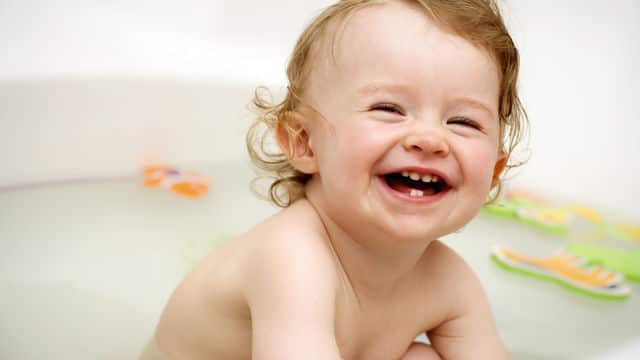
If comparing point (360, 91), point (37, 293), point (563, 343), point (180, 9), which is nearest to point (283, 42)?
point (180, 9)

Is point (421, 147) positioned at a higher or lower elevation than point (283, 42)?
higher

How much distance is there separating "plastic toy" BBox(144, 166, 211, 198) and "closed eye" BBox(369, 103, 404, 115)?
82 cm

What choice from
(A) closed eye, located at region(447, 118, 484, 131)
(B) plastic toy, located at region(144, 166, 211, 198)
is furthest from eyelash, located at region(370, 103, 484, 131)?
(B) plastic toy, located at region(144, 166, 211, 198)

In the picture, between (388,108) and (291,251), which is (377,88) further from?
(291,251)

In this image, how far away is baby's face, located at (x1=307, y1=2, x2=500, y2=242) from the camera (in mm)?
722

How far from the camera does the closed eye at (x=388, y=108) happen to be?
0.74m

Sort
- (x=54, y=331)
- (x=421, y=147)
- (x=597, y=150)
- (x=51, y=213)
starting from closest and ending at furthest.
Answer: (x=421, y=147) → (x=54, y=331) → (x=51, y=213) → (x=597, y=150)

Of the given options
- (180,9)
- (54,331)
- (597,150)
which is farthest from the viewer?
(180,9)

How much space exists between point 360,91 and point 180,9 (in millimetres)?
1134

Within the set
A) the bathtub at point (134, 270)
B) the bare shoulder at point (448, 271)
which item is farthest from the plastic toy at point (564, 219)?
the bare shoulder at point (448, 271)

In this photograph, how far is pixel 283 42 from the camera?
71.5 inches

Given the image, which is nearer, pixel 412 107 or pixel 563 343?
pixel 412 107

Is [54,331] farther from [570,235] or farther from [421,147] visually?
[570,235]

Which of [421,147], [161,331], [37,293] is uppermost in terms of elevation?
[421,147]
